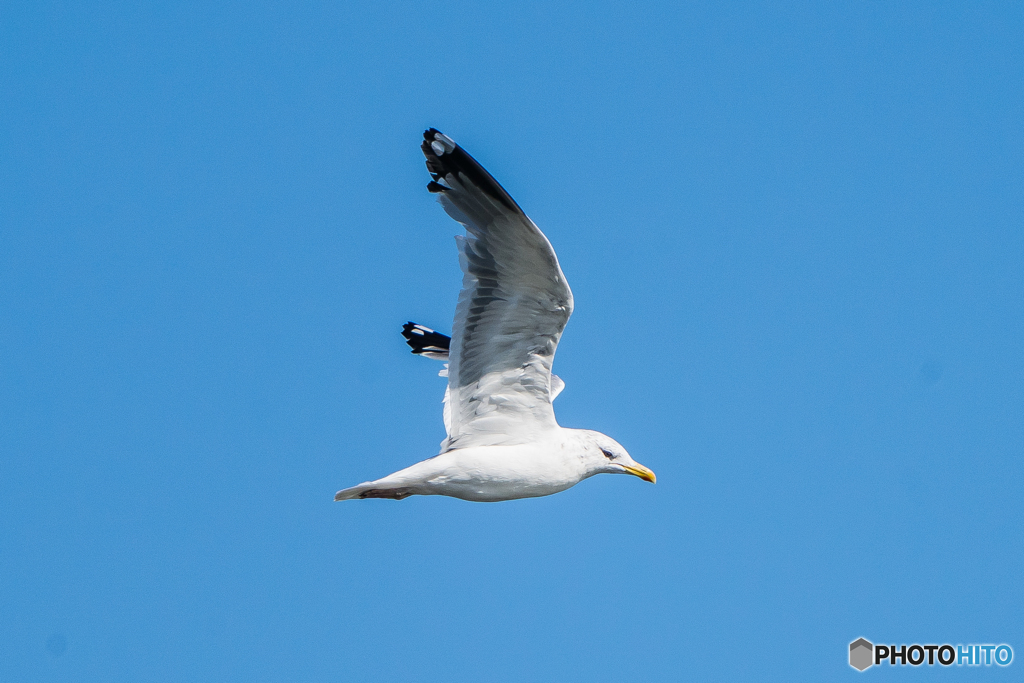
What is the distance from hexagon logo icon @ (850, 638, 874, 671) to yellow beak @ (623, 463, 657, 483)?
3.71m

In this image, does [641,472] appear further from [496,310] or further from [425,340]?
[425,340]

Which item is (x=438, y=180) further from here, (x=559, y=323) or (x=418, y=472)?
(x=418, y=472)

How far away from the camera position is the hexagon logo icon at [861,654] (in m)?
11.7

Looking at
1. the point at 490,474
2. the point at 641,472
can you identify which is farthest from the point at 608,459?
the point at 490,474

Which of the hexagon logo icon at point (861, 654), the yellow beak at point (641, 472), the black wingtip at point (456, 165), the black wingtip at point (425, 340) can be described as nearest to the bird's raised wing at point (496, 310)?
the black wingtip at point (456, 165)

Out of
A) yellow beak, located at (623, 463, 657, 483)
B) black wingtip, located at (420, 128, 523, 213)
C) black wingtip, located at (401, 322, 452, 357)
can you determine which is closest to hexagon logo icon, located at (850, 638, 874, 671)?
yellow beak, located at (623, 463, 657, 483)

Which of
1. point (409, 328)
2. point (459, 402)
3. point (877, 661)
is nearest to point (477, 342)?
point (459, 402)

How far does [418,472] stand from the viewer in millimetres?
8781

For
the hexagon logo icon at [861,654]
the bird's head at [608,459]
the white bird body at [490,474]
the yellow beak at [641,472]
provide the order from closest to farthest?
the white bird body at [490,474] → the bird's head at [608,459] → the yellow beak at [641,472] → the hexagon logo icon at [861,654]

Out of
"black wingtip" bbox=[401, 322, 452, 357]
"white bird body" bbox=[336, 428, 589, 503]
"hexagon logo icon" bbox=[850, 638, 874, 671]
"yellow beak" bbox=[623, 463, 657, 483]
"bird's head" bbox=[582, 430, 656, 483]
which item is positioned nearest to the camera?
"white bird body" bbox=[336, 428, 589, 503]

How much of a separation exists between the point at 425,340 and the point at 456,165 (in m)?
4.62

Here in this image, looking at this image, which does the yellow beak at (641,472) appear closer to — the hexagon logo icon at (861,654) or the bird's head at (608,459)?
the bird's head at (608,459)

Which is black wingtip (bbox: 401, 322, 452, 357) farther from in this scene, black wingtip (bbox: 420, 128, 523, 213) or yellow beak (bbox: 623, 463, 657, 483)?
black wingtip (bbox: 420, 128, 523, 213)

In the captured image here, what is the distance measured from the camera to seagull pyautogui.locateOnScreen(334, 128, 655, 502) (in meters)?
8.24
